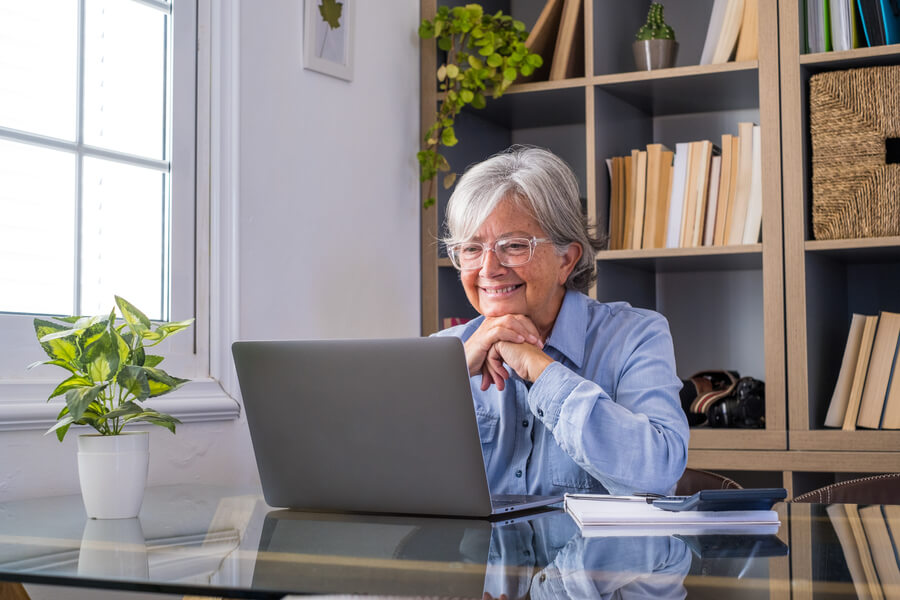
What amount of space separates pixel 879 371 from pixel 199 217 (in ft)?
5.28

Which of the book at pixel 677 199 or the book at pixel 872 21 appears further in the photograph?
the book at pixel 677 199

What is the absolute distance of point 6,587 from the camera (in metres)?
1.29

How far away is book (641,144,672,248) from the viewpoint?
2508mm

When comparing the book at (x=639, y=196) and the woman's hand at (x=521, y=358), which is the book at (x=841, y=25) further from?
the woman's hand at (x=521, y=358)

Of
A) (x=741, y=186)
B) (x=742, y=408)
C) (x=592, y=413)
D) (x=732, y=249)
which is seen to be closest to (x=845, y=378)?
(x=742, y=408)

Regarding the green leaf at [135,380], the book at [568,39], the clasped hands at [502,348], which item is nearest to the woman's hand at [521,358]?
the clasped hands at [502,348]

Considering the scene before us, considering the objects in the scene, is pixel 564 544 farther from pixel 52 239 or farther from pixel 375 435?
pixel 52 239

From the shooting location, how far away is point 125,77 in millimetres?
1937

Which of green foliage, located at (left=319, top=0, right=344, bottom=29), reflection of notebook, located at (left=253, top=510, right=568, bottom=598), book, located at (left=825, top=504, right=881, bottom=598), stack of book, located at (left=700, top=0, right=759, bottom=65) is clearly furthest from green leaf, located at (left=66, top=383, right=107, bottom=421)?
stack of book, located at (left=700, top=0, right=759, bottom=65)

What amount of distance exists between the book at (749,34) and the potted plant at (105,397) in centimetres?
166

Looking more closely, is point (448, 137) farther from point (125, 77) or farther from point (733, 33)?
point (125, 77)

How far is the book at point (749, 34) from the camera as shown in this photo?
7.84 ft

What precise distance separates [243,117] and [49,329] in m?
0.87

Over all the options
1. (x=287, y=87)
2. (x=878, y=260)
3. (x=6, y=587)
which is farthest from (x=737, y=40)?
(x=6, y=587)
